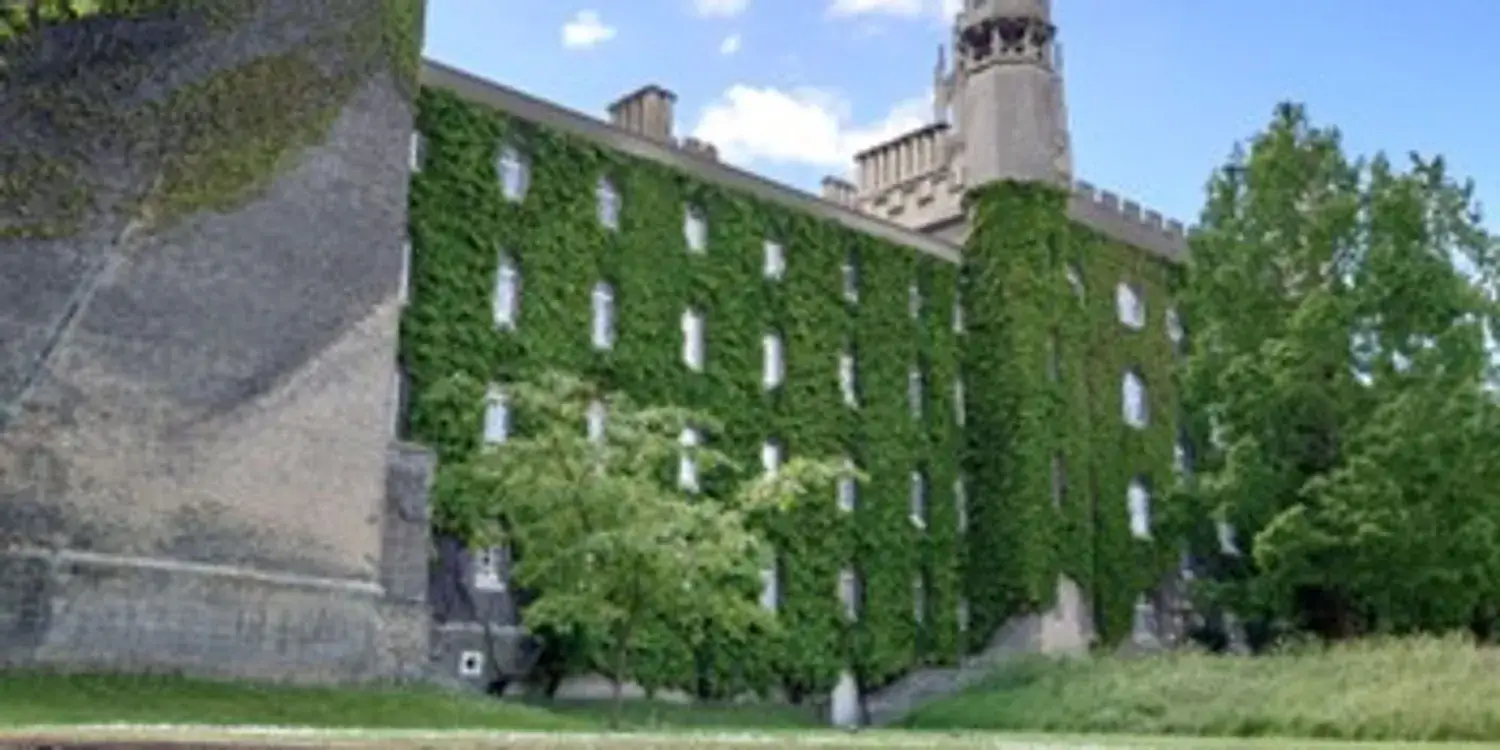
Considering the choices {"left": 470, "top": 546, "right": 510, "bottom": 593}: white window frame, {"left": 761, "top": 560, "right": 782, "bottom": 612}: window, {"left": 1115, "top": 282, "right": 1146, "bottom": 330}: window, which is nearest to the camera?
{"left": 470, "top": 546, "right": 510, "bottom": 593}: white window frame

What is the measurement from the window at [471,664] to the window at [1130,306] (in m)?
21.5

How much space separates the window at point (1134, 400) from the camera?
41.3m

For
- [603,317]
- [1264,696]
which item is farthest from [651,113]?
[1264,696]

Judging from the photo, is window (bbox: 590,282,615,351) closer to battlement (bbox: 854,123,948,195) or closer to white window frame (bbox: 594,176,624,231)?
white window frame (bbox: 594,176,624,231)

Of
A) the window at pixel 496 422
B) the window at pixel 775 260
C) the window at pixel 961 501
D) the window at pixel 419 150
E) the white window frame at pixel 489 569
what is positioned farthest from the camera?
the window at pixel 961 501

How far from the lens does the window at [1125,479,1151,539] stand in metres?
40.4

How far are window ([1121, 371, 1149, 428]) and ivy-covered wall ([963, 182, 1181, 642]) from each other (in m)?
0.21

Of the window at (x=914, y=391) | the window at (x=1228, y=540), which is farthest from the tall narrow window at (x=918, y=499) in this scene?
the window at (x=1228, y=540)

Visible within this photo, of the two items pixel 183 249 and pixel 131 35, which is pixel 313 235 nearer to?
pixel 183 249

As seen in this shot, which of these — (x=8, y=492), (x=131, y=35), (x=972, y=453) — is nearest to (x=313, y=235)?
(x=131, y=35)

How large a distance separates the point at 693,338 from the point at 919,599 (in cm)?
834

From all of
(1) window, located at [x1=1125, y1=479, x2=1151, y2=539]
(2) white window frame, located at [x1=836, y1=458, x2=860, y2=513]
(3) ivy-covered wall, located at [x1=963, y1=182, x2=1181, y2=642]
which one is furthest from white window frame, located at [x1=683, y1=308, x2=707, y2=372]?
(1) window, located at [x1=1125, y1=479, x2=1151, y2=539]

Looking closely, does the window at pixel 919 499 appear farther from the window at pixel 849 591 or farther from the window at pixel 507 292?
the window at pixel 507 292

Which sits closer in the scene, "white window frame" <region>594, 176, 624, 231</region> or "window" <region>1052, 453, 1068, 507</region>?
"white window frame" <region>594, 176, 624, 231</region>
